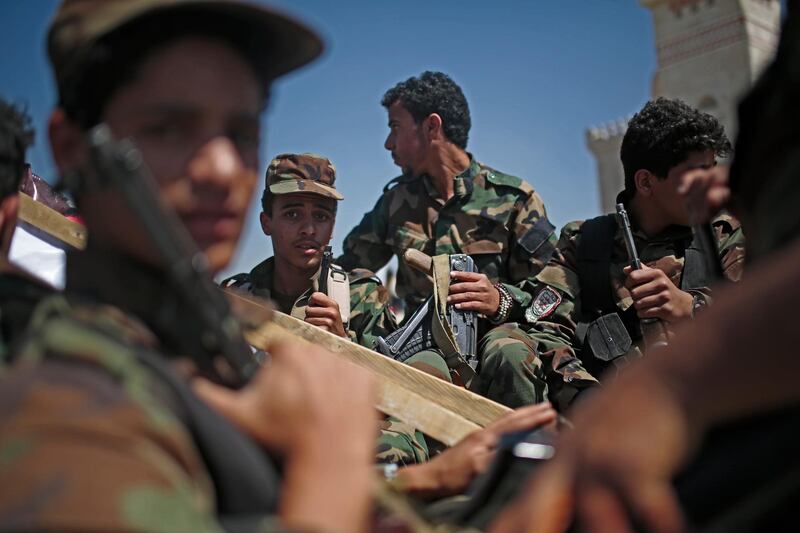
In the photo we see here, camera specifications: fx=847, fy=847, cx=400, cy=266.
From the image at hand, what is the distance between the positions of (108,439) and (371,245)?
5466mm

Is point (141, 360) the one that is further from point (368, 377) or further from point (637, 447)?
point (637, 447)

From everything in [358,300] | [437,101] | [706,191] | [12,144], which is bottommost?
[706,191]

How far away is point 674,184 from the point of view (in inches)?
179

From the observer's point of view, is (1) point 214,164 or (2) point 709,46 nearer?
(1) point 214,164

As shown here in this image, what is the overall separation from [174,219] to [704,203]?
1086 mm

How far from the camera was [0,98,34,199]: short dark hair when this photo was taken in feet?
6.07

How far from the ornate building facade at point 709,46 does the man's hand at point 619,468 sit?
104ft

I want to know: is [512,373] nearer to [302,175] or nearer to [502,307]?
[502,307]

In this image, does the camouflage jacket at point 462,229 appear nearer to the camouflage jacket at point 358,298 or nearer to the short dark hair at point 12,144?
the camouflage jacket at point 358,298

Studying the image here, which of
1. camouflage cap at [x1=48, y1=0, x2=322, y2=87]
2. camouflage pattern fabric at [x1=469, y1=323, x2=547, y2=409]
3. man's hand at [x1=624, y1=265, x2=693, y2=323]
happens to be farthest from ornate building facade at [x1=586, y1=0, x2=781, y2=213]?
camouflage cap at [x1=48, y1=0, x2=322, y2=87]

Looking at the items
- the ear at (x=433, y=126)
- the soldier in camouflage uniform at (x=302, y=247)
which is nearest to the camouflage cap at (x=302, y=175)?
the soldier in camouflage uniform at (x=302, y=247)

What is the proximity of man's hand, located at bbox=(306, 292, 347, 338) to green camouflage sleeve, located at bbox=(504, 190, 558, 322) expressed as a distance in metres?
1.25

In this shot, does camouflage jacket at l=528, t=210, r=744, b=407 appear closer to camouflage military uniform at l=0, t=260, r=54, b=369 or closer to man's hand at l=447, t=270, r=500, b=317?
man's hand at l=447, t=270, r=500, b=317

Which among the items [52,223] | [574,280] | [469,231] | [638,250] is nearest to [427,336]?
[574,280]
